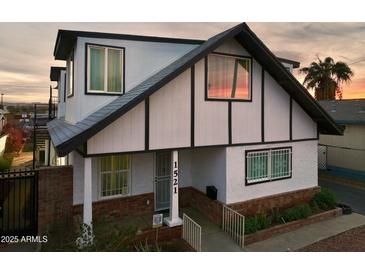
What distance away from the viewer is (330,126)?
11469 mm

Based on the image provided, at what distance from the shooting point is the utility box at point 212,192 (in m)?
9.84

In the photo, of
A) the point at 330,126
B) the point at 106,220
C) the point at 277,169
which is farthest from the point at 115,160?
the point at 330,126

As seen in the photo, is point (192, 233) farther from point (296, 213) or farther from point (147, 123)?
point (296, 213)

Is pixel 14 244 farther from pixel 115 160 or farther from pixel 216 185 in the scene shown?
pixel 216 185

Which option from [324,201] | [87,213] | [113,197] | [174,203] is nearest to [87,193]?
[87,213]

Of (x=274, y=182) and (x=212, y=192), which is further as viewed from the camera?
(x=274, y=182)

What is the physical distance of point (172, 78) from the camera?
25.8ft

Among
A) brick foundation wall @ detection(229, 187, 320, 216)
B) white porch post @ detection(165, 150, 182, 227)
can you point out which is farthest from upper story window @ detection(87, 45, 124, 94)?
brick foundation wall @ detection(229, 187, 320, 216)

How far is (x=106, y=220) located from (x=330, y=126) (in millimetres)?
9521

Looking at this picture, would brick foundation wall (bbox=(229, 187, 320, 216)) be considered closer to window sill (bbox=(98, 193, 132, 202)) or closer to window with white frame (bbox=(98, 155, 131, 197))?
window sill (bbox=(98, 193, 132, 202))

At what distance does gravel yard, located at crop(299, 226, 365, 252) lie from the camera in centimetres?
812

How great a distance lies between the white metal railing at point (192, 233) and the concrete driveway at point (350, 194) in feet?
24.7

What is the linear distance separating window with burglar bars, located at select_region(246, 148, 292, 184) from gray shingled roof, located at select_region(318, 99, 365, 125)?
8174 mm

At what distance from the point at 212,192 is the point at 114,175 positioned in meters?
3.51
